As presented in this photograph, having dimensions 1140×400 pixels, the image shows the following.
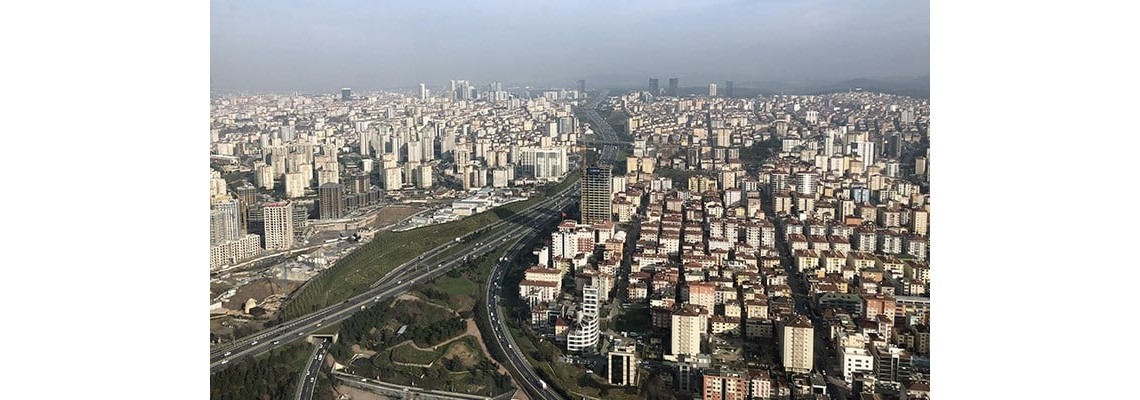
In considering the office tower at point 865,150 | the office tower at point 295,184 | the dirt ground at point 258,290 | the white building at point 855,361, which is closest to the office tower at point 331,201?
the office tower at point 295,184

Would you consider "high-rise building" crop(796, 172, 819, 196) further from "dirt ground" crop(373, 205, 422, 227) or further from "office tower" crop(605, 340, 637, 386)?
"dirt ground" crop(373, 205, 422, 227)

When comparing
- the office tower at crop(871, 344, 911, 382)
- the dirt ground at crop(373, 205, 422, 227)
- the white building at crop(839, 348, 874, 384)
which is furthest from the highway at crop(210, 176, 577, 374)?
the office tower at crop(871, 344, 911, 382)

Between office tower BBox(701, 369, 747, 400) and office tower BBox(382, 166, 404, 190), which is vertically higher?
office tower BBox(382, 166, 404, 190)

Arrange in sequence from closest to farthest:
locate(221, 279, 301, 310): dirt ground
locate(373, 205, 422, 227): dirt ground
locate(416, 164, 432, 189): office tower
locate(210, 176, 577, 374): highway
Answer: locate(210, 176, 577, 374): highway < locate(221, 279, 301, 310): dirt ground < locate(373, 205, 422, 227): dirt ground < locate(416, 164, 432, 189): office tower

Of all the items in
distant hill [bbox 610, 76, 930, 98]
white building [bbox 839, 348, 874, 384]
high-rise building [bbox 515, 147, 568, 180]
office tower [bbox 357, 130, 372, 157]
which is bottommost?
white building [bbox 839, 348, 874, 384]

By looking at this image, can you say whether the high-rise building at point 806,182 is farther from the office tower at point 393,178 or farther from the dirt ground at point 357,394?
the office tower at point 393,178

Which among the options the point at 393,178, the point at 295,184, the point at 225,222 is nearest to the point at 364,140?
the point at 393,178

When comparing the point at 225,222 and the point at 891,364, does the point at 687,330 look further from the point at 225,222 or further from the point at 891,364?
the point at 225,222
